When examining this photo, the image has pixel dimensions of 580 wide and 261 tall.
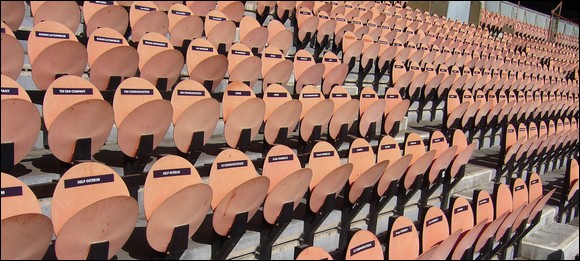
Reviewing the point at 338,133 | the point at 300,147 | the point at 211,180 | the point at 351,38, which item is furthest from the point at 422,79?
the point at 211,180

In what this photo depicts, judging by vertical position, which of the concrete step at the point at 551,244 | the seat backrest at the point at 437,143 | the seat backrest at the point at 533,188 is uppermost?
the seat backrest at the point at 437,143

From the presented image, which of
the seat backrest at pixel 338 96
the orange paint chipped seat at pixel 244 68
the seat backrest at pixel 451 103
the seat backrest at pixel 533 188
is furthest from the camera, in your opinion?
the seat backrest at pixel 451 103

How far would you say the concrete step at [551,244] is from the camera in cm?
219

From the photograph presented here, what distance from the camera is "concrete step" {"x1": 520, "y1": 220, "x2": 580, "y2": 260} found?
219 centimetres

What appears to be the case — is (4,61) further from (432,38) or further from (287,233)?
(432,38)

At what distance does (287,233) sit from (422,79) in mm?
1793

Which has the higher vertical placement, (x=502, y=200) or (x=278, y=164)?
(x=278, y=164)

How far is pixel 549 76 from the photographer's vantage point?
5.41 meters

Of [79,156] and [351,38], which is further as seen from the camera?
[351,38]

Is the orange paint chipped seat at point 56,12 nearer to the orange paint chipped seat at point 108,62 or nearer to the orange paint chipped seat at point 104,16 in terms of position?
the orange paint chipped seat at point 104,16

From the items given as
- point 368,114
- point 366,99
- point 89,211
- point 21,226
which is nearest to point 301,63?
point 366,99

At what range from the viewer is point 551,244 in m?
2.24

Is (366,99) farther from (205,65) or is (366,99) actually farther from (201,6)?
(201,6)

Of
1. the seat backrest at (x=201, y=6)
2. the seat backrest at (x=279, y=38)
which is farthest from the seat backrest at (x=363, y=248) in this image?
the seat backrest at (x=201, y=6)
